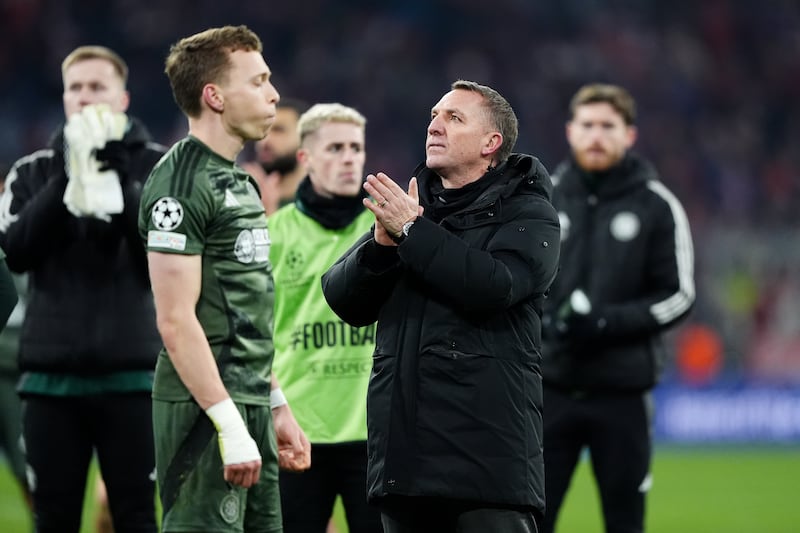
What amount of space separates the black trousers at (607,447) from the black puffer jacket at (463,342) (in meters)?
2.31

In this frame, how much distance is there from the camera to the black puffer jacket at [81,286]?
4949 mm

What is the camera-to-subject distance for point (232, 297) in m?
3.93

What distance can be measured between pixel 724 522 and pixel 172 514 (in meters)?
6.99

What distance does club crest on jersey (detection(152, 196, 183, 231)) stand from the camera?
12.5ft

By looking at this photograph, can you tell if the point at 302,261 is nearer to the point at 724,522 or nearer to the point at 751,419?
the point at 724,522

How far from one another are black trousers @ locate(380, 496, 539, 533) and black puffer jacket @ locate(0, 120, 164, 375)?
157cm

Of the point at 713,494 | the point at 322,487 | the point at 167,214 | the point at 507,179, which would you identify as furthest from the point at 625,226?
the point at 713,494

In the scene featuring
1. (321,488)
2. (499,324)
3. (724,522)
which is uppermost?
(499,324)

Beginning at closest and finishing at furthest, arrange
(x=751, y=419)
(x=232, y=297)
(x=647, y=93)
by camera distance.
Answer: (x=232, y=297), (x=751, y=419), (x=647, y=93)

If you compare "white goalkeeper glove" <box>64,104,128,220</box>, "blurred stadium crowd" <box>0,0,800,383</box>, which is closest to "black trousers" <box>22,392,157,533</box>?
"white goalkeeper glove" <box>64,104,128,220</box>

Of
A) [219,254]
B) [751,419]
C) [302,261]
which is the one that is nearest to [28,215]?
[302,261]

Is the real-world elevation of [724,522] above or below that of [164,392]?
below

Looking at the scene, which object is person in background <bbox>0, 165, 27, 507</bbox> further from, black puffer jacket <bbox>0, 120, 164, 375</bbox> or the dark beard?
black puffer jacket <bbox>0, 120, 164, 375</bbox>

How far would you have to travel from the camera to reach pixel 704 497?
1126 centimetres
